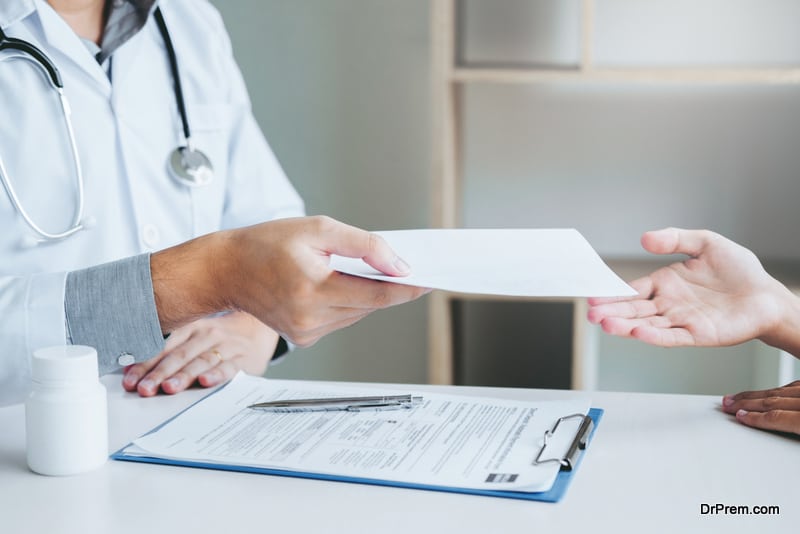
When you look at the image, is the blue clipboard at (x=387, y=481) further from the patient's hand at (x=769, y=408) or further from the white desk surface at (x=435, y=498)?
the patient's hand at (x=769, y=408)

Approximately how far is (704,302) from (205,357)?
2.19ft

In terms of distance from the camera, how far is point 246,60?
2486mm

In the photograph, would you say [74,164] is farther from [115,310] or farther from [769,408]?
[769,408]

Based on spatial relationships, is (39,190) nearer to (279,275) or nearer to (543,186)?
(279,275)

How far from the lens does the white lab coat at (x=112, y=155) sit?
3.51ft

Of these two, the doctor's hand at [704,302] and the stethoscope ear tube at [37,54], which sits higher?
the stethoscope ear tube at [37,54]

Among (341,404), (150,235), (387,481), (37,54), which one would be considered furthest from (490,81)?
(387,481)

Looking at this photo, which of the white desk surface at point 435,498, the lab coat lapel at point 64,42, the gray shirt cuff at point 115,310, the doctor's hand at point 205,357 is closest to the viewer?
the white desk surface at point 435,498

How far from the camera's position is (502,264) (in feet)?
3.19

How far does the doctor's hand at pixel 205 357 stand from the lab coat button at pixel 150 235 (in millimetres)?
161

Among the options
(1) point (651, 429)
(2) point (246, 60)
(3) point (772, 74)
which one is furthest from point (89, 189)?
(3) point (772, 74)

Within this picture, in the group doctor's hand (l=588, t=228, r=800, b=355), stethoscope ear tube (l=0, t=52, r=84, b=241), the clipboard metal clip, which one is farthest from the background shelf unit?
the clipboard metal clip

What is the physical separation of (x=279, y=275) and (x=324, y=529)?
288mm

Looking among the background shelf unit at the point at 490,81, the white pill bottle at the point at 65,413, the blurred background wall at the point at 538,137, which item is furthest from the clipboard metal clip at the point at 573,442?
the blurred background wall at the point at 538,137
